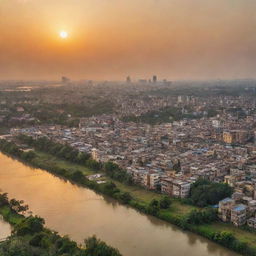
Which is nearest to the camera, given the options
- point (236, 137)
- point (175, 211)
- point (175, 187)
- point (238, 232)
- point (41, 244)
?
point (41, 244)

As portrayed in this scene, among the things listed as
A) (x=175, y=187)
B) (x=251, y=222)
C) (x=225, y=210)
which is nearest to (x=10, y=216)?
(x=175, y=187)

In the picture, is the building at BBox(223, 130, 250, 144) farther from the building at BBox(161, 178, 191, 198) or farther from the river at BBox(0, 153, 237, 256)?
the river at BBox(0, 153, 237, 256)

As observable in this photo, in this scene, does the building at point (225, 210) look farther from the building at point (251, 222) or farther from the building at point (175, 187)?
the building at point (175, 187)

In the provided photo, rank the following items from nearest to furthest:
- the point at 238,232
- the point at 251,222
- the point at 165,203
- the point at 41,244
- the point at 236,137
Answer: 1. the point at 41,244
2. the point at 238,232
3. the point at 251,222
4. the point at 165,203
5. the point at 236,137

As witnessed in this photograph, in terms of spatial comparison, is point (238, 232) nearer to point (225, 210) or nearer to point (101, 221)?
point (225, 210)

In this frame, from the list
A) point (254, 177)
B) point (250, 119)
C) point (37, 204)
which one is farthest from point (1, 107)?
point (254, 177)

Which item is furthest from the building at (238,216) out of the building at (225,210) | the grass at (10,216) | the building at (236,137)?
the building at (236,137)

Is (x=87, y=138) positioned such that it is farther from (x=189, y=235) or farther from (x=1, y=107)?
(x=1, y=107)

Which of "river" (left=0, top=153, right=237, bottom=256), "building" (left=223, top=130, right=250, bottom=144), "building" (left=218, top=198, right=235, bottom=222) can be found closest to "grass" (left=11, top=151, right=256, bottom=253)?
"building" (left=218, top=198, right=235, bottom=222)

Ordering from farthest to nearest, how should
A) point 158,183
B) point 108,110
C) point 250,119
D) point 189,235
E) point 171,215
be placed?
point 108,110, point 250,119, point 158,183, point 171,215, point 189,235
